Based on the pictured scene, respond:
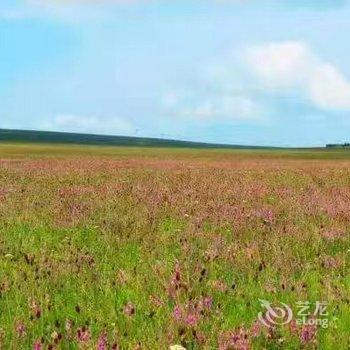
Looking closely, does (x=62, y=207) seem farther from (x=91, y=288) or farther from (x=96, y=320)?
(x=96, y=320)

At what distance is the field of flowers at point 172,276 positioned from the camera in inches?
187

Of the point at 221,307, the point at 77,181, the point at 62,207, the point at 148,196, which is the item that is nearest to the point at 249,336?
the point at 221,307

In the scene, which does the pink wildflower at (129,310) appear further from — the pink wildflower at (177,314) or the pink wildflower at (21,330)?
the pink wildflower at (21,330)

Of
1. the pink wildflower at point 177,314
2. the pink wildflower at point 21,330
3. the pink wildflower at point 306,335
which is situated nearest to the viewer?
the pink wildflower at point 306,335

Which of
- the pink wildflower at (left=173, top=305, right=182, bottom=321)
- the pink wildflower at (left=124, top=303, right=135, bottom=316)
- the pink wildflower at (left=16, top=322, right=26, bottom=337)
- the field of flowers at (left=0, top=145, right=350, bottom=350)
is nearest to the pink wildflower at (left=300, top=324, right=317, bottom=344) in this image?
the field of flowers at (left=0, top=145, right=350, bottom=350)

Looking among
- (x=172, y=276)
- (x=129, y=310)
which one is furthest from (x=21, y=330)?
(x=172, y=276)

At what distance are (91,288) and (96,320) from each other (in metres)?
0.93

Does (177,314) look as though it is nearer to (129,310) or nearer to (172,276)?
(129,310)

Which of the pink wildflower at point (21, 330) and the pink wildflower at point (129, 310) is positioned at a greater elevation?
the pink wildflower at point (129, 310)

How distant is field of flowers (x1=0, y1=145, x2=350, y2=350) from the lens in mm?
4742

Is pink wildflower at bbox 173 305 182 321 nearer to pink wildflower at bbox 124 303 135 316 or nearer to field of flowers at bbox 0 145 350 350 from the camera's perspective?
field of flowers at bbox 0 145 350 350

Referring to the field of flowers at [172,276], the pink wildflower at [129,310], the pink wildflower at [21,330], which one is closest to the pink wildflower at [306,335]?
the field of flowers at [172,276]

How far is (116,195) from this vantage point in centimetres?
1531

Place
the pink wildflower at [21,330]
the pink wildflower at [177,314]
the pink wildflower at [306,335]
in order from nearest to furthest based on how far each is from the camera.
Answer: the pink wildflower at [306,335], the pink wildflower at [21,330], the pink wildflower at [177,314]
